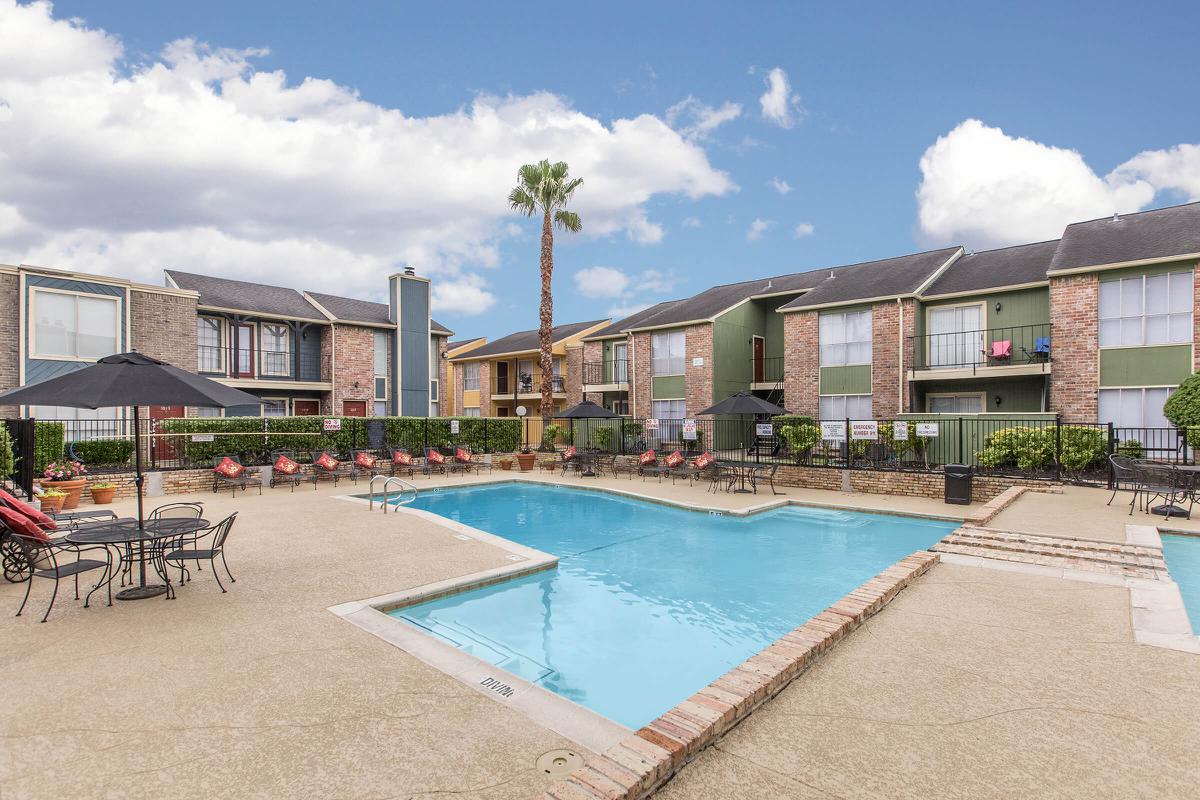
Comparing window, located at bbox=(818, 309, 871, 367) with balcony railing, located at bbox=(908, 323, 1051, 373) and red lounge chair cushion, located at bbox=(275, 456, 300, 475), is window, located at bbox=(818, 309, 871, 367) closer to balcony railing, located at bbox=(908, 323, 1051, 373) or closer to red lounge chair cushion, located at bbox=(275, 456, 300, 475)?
balcony railing, located at bbox=(908, 323, 1051, 373)

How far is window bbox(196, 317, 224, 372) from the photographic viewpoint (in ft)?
78.9

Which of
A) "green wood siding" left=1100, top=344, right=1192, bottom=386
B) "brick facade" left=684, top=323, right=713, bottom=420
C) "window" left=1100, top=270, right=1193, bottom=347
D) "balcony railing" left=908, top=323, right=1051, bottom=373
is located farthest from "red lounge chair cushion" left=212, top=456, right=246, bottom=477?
"window" left=1100, top=270, right=1193, bottom=347

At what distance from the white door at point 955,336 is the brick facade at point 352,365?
933 inches

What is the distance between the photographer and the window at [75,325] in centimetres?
1908

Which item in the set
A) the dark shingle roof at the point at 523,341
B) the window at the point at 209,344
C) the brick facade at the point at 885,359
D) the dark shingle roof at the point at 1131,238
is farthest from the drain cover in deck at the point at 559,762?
the dark shingle roof at the point at 523,341

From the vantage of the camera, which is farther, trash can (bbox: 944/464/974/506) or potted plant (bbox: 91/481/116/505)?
trash can (bbox: 944/464/974/506)

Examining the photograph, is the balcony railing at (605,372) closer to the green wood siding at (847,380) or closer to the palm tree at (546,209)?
the palm tree at (546,209)

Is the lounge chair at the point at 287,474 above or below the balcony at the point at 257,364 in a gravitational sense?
below

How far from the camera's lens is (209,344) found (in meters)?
24.3

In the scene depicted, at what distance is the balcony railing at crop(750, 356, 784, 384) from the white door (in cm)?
656

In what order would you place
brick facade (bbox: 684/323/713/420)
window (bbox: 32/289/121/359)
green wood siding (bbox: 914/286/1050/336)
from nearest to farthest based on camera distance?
green wood siding (bbox: 914/286/1050/336), window (bbox: 32/289/121/359), brick facade (bbox: 684/323/713/420)

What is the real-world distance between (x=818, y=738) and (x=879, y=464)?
1440cm

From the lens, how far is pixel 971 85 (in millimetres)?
14938

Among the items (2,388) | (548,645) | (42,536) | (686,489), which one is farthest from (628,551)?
(2,388)
